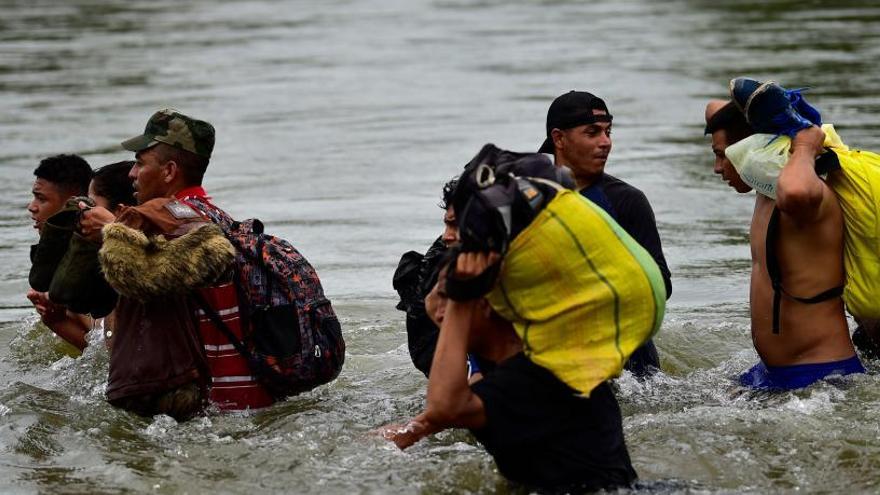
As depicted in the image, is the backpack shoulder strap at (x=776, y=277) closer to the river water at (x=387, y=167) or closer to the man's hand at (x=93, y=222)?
the river water at (x=387, y=167)

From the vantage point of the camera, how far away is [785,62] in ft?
73.7

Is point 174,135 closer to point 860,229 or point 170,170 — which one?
point 170,170

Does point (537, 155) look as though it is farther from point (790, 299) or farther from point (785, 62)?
point (785, 62)

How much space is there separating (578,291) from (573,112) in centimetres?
251

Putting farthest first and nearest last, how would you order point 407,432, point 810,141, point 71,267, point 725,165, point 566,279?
A: point 725,165, point 71,267, point 810,141, point 407,432, point 566,279

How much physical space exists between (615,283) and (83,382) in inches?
164

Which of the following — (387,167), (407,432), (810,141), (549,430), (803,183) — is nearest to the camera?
(549,430)

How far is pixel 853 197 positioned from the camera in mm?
7055

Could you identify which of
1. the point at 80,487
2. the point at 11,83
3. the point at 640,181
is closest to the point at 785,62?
the point at 640,181

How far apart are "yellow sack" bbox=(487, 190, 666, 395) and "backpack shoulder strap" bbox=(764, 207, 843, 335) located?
1.93 m

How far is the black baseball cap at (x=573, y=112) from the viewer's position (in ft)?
25.0

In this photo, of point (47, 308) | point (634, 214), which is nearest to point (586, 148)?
point (634, 214)

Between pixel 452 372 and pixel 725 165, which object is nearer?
pixel 452 372

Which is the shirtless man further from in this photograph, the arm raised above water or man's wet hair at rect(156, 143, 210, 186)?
man's wet hair at rect(156, 143, 210, 186)
